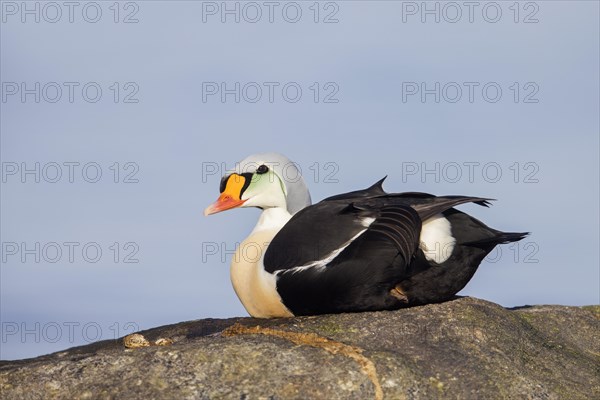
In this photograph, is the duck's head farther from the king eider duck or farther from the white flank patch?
the white flank patch

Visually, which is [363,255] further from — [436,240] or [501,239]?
[501,239]

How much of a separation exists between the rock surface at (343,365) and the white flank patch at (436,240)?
0.36 metres

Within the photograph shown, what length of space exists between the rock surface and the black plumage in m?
0.14

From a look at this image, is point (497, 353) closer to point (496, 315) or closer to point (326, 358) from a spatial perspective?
point (496, 315)

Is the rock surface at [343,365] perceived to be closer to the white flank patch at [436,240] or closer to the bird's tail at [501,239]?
the white flank patch at [436,240]

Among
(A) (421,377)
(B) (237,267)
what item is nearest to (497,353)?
(A) (421,377)

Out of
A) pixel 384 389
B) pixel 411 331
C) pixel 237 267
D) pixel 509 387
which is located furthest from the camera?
pixel 237 267

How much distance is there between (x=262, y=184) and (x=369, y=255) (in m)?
1.39

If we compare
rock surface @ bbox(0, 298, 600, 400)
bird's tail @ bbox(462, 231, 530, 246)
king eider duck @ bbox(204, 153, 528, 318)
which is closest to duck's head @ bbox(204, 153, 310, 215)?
king eider duck @ bbox(204, 153, 528, 318)

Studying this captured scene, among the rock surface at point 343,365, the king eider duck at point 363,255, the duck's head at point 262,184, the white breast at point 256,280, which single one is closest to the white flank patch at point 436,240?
the king eider duck at point 363,255

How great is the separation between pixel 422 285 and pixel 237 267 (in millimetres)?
1482

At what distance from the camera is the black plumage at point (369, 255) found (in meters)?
6.84

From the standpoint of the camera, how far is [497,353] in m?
6.40

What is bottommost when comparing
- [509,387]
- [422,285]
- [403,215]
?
[509,387]
